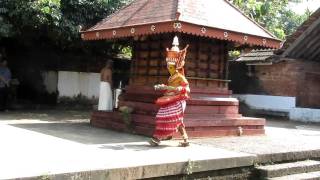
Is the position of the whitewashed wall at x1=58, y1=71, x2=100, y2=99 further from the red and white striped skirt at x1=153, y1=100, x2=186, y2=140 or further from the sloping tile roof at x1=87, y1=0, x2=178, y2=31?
the red and white striped skirt at x1=153, y1=100, x2=186, y2=140

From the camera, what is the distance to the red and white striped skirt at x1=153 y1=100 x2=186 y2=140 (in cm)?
712

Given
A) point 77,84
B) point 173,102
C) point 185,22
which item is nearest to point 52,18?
point 77,84

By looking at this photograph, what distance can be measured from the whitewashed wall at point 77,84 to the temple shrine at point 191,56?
5156 mm

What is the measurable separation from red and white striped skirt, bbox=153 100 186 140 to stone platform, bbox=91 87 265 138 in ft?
3.29

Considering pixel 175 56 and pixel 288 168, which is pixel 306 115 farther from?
pixel 175 56

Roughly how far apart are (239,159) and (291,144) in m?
2.27

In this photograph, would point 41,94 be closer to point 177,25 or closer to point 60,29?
point 60,29

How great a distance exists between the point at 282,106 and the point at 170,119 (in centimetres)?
1005

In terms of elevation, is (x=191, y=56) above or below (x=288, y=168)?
above

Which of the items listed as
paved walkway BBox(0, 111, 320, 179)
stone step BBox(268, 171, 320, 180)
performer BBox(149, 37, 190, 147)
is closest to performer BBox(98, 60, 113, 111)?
paved walkway BBox(0, 111, 320, 179)

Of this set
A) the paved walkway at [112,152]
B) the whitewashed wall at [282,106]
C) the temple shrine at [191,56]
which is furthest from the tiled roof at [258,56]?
the paved walkway at [112,152]

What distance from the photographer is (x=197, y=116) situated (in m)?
8.75

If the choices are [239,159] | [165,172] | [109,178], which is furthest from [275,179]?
[109,178]

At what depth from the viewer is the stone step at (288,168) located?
6704 mm
